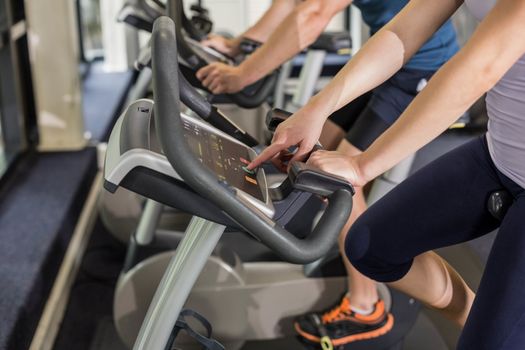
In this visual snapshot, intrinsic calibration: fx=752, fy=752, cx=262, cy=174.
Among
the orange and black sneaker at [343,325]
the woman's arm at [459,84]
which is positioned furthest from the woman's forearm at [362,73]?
the orange and black sneaker at [343,325]

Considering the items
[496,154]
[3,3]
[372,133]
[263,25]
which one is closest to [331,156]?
[496,154]

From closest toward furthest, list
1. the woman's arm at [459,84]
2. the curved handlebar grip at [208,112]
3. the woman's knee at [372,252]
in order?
the woman's arm at [459,84]
the curved handlebar grip at [208,112]
the woman's knee at [372,252]

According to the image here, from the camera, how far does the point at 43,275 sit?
255 centimetres

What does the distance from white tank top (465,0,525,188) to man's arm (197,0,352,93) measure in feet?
1.90

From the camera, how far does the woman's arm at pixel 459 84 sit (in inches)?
48.4

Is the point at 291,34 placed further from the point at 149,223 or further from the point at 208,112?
the point at 149,223

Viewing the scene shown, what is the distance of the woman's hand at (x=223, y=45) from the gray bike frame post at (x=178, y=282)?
46.8 inches

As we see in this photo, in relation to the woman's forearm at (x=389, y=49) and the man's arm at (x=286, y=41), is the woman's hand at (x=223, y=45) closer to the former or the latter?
the man's arm at (x=286, y=41)

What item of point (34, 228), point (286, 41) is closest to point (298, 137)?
point (286, 41)

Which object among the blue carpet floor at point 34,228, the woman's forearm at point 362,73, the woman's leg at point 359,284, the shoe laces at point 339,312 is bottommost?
the blue carpet floor at point 34,228

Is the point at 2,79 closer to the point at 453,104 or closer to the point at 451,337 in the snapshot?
the point at 451,337

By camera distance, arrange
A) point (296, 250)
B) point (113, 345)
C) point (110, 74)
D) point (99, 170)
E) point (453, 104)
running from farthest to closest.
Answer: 1. point (110, 74)
2. point (99, 170)
3. point (113, 345)
4. point (453, 104)
5. point (296, 250)

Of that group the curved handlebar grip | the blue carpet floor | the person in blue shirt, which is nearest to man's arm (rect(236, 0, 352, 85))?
the person in blue shirt

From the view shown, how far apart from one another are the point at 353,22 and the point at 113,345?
3.91m
